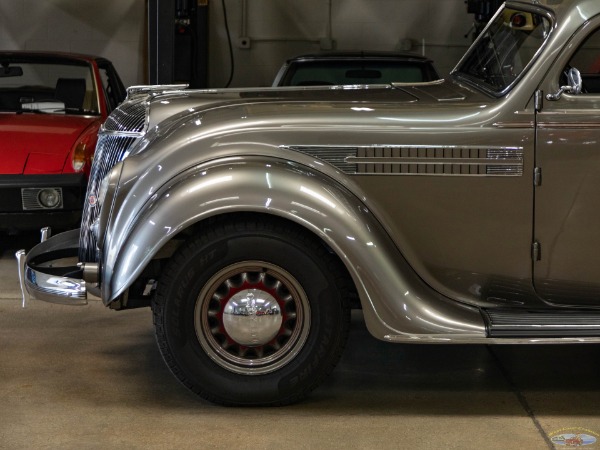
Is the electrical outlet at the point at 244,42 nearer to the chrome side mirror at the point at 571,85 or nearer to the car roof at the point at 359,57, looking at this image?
the car roof at the point at 359,57

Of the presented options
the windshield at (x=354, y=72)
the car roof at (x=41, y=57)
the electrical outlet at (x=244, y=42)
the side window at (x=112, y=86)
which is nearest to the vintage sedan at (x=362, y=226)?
the windshield at (x=354, y=72)

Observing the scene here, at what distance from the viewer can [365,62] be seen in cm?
836

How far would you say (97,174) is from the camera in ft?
16.9

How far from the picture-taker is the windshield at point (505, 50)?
4.68 m

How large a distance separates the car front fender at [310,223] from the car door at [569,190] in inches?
17.4

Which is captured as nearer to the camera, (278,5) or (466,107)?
(466,107)

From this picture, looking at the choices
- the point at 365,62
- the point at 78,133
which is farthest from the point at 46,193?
the point at 365,62

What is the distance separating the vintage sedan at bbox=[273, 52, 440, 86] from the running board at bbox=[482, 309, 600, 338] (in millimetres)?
4118

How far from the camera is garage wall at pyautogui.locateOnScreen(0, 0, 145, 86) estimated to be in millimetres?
14422

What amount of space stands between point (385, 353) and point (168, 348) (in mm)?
1401

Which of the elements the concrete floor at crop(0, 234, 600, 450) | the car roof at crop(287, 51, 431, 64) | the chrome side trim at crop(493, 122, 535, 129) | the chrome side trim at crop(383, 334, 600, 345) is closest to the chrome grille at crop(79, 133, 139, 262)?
the concrete floor at crop(0, 234, 600, 450)

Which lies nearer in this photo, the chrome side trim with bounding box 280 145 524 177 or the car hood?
the chrome side trim with bounding box 280 145 524 177

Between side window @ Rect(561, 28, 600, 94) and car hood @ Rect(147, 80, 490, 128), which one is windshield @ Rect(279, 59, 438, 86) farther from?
side window @ Rect(561, 28, 600, 94)

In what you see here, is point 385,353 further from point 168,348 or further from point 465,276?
point 168,348
